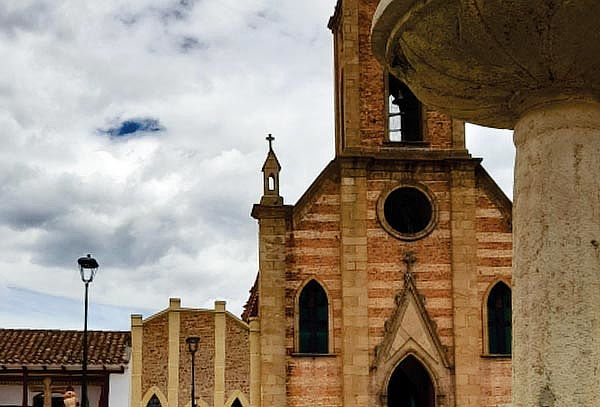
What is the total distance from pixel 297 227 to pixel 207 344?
12.9ft

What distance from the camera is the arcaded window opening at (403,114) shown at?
29.1m

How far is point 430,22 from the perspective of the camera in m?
8.16

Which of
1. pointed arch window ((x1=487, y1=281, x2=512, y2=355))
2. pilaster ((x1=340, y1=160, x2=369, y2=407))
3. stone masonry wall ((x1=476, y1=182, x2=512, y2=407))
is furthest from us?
pointed arch window ((x1=487, y1=281, x2=512, y2=355))

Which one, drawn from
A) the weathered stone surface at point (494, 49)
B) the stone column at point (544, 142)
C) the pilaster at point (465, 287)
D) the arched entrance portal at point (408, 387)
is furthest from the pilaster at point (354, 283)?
the stone column at point (544, 142)

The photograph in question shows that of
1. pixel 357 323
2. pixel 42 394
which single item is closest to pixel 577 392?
pixel 357 323

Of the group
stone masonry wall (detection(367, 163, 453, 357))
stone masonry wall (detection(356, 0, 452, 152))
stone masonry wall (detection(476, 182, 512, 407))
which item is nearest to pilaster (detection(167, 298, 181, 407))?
stone masonry wall (detection(367, 163, 453, 357))

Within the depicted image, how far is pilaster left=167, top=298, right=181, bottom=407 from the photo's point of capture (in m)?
27.8

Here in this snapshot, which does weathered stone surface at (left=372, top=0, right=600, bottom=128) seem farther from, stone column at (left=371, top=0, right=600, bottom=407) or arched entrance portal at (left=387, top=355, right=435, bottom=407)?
arched entrance portal at (left=387, top=355, right=435, bottom=407)

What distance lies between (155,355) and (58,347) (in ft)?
15.7

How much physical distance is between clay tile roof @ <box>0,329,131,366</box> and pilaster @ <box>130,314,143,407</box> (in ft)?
8.02

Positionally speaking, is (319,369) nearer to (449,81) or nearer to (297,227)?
(297,227)

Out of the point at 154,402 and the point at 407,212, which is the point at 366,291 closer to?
the point at 407,212

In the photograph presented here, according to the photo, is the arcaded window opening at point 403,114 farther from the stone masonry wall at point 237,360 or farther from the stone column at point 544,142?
the stone column at point 544,142

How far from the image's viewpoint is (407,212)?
28.4 m
